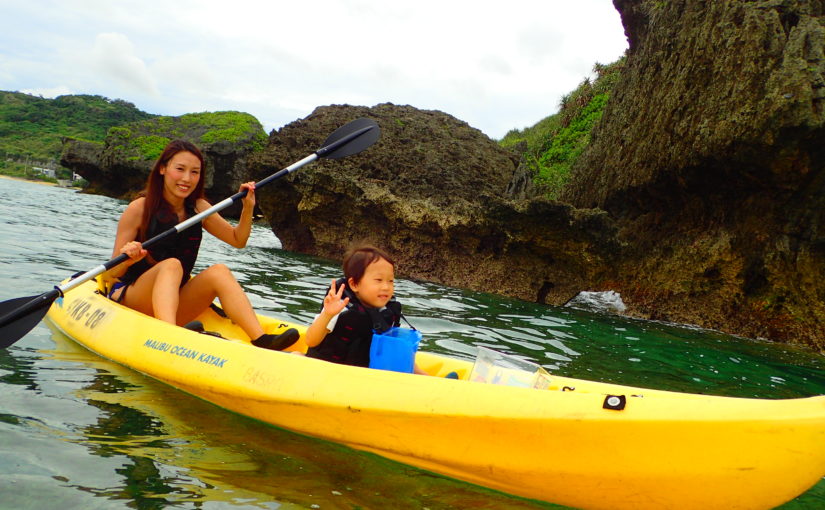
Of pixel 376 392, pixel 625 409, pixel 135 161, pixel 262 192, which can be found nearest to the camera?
pixel 625 409

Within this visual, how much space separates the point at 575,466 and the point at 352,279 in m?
1.55

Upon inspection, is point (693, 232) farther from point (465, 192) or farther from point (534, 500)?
point (534, 500)

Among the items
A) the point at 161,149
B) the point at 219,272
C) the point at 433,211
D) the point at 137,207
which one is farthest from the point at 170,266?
the point at 161,149

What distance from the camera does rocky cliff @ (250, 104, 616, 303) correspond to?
934 cm

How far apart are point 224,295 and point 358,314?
143cm

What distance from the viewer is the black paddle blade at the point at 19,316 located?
366cm

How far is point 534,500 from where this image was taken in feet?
8.35

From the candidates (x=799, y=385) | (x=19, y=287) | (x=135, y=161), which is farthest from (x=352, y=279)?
(x=135, y=161)

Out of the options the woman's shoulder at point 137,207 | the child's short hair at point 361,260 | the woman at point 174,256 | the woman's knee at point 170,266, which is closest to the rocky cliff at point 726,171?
the child's short hair at point 361,260

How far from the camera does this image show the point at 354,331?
11.0 ft

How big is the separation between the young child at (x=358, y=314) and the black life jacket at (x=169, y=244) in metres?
1.63

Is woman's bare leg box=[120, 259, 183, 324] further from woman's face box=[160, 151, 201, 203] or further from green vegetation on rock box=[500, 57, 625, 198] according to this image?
green vegetation on rock box=[500, 57, 625, 198]

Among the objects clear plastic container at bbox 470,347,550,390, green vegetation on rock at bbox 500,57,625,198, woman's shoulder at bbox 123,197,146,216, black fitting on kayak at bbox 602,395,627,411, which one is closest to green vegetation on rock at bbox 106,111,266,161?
green vegetation on rock at bbox 500,57,625,198

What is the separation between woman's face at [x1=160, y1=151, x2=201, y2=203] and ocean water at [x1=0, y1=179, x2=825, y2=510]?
4.02 feet
